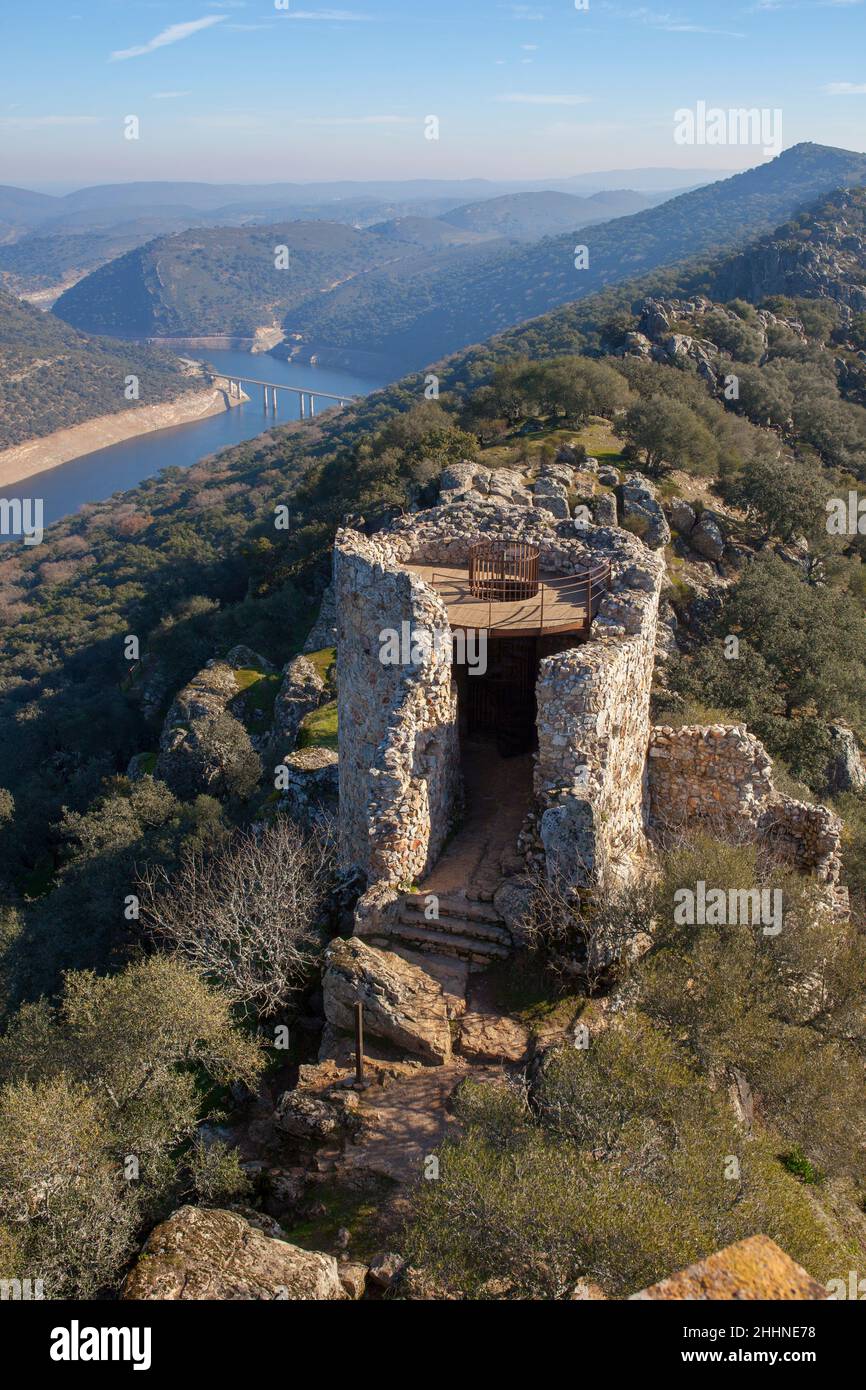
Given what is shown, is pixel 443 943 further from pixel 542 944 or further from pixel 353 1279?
pixel 353 1279

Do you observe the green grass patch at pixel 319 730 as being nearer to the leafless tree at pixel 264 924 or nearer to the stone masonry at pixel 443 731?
the leafless tree at pixel 264 924

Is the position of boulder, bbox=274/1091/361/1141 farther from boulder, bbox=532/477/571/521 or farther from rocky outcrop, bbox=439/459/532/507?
boulder, bbox=532/477/571/521

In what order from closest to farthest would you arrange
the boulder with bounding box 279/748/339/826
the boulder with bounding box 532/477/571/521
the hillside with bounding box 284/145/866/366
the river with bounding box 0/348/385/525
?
the boulder with bounding box 279/748/339/826
the boulder with bounding box 532/477/571/521
the river with bounding box 0/348/385/525
the hillside with bounding box 284/145/866/366

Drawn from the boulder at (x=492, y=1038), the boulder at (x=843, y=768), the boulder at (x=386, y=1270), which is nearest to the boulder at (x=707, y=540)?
the boulder at (x=843, y=768)

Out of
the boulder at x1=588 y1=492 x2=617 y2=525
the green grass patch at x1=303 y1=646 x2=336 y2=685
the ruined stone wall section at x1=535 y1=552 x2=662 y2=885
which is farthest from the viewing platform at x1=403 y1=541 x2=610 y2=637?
the green grass patch at x1=303 y1=646 x2=336 y2=685

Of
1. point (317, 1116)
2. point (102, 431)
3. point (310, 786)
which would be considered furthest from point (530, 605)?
point (102, 431)

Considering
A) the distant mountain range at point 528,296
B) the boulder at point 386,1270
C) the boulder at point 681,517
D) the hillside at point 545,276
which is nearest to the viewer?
the boulder at point 386,1270
